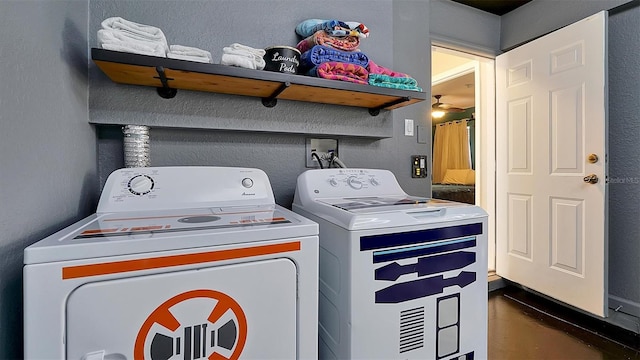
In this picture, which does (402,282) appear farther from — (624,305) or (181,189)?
(624,305)

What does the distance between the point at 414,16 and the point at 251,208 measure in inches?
72.1

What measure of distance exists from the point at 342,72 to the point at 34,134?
118 centimetres

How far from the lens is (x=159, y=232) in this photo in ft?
2.50

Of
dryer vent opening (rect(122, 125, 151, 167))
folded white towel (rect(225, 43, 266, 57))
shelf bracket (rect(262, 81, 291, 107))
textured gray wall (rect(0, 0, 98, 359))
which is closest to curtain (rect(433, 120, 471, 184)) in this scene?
shelf bracket (rect(262, 81, 291, 107))

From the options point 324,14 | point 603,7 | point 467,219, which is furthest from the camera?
point 603,7

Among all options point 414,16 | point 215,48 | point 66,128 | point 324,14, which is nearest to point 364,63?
point 324,14

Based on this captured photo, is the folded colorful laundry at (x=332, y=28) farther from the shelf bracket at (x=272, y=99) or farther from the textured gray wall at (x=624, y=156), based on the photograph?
the textured gray wall at (x=624, y=156)

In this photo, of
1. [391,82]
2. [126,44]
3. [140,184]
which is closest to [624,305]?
[391,82]

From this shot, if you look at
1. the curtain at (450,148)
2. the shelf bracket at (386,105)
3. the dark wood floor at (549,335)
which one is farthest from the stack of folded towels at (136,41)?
the curtain at (450,148)

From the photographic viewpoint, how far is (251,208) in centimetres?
122

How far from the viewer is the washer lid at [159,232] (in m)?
0.65

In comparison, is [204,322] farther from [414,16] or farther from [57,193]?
[414,16]

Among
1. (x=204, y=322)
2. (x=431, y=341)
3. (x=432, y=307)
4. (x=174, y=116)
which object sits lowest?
(x=431, y=341)

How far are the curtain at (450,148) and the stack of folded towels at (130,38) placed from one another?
621 cm
